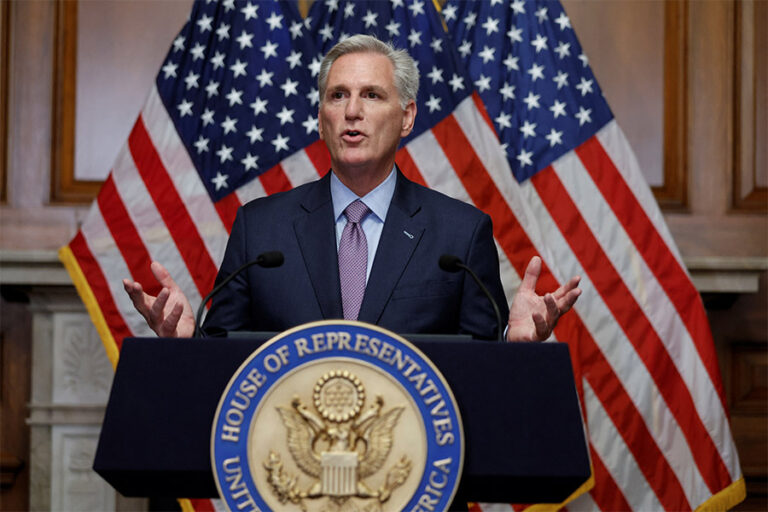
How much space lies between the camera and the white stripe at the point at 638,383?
377 cm

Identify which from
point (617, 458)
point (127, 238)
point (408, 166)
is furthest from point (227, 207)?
point (617, 458)

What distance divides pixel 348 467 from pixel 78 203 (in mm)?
3277

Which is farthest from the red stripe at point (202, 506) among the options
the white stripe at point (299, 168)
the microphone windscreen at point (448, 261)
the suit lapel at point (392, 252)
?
the microphone windscreen at point (448, 261)

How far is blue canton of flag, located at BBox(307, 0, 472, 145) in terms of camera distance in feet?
12.9

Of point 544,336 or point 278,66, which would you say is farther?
point 278,66

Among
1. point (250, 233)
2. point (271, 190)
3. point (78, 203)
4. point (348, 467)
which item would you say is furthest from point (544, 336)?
point (78, 203)

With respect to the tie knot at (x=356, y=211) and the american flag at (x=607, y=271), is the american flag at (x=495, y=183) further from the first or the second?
the tie knot at (x=356, y=211)

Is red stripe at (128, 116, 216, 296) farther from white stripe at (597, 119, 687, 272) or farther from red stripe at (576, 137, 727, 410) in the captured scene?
white stripe at (597, 119, 687, 272)

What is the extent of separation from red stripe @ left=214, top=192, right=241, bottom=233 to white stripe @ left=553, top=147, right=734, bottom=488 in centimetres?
137

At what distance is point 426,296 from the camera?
2051 mm

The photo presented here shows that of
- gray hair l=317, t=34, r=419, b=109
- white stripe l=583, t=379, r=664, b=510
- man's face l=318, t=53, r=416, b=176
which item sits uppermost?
gray hair l=317, t=34, r=419, b=109

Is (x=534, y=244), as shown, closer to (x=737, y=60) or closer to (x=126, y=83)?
(x=737, y=60)

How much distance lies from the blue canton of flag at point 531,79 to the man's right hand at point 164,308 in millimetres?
2296

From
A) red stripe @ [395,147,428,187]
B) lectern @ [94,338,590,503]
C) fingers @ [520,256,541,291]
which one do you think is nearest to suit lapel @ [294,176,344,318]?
fingers @ [520,256,541,291]
